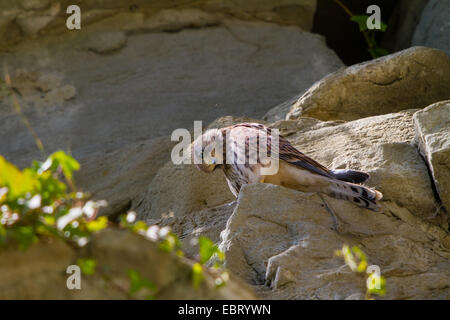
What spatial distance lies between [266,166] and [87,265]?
2.15 m

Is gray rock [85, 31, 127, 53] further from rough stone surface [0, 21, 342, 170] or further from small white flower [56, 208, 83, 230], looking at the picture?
small white flower [56, 208, 83, 230]

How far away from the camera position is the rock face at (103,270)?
84.4 inches

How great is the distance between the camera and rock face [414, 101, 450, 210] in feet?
12.8

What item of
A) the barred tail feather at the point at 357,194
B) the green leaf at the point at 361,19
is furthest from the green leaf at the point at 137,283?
the green leaf at the point at 361,19

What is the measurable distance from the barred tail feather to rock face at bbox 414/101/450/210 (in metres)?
0.36

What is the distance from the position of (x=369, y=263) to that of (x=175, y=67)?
4261 millimetres

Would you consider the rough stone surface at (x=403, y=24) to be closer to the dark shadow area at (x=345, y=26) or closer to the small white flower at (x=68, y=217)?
the dark shadow area at (x=345, y=26)

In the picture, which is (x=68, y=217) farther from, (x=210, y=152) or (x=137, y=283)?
(x=210, y=152)

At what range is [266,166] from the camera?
4.17m

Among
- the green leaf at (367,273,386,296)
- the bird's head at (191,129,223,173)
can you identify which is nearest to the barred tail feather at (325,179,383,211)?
the bird's head at (191,129,223,173)

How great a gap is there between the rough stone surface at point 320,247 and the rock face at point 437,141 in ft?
0.81

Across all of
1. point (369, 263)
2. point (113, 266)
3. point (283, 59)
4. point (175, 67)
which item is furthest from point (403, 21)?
point (113, 266)

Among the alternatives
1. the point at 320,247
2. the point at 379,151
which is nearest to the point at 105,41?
the point at 379,151
